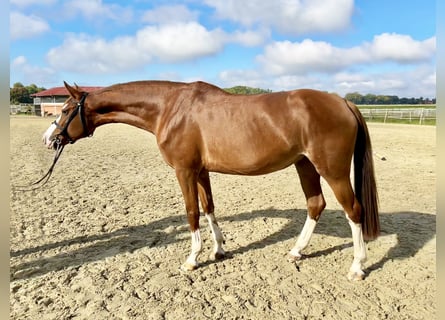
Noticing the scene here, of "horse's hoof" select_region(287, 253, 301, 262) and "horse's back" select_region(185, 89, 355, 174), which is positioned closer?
"horse's back" select_region(185, 89, 355, 174)

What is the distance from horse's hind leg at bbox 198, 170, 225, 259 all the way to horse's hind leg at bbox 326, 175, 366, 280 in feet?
4.73

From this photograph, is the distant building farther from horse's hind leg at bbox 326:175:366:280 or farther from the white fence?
horse's hind leg at bbox 326:175:366:280

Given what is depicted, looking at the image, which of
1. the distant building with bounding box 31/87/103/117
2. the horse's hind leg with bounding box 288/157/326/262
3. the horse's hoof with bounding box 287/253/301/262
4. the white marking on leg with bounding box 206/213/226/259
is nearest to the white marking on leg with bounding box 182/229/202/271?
the white marking on leg with bounding box 206/213/226/259

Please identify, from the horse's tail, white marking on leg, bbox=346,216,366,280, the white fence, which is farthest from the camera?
the white fence

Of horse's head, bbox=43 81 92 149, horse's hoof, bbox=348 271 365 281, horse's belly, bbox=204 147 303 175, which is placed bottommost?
horse's hoof, bbox=348 271 365 281

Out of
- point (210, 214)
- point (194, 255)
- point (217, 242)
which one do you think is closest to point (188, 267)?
point (194, 255)

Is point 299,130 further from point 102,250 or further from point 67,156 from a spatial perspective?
point 67,156

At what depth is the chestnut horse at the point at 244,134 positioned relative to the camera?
3.25 metres

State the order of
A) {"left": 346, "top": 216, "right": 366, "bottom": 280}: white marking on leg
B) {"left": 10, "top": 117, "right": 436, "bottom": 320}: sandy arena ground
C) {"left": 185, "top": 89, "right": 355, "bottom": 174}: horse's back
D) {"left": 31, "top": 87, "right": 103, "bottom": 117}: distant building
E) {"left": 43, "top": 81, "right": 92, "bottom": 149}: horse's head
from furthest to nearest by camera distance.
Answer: {"left": 31, "top": 87, "right": 103, "bottom": 117}: distant building → {"left": 43, "top": 81, "right": 92, "bottom": 149}: horse's head → {"left": 346, "top": 216, "right": 366, "bottom": 280}: white marking on leg → {"left": 185, "top": 89, "right": 355, "bottom": 174}: horse's back → {"left": 10, "top": 117, "right": 436, "bottom": 320}: sandy arena ground

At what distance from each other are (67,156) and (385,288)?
414 inches

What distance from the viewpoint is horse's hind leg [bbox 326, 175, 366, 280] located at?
3.30 metres

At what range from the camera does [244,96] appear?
3.57 m

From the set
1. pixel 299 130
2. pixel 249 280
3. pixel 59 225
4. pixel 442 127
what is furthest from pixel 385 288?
pixel 59 225

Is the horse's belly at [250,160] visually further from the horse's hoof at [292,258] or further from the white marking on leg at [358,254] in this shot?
the horse's hoof at [292,258]
